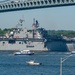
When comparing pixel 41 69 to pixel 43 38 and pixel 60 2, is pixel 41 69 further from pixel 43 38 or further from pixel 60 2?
pixel 43 38

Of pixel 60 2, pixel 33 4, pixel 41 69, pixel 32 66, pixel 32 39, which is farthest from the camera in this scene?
pixel 32 39

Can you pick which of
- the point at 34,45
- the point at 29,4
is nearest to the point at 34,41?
the point at 34,45

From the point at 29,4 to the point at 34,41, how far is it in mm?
28097

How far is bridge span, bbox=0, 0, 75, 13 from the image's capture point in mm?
75938

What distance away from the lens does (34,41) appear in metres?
112

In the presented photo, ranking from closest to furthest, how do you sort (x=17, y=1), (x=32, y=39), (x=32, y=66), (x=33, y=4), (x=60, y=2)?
(x=32, y=66) → (x=60, y=2) → (x=33, y=4) → (x=17, y=1) → (x=32, y=39)

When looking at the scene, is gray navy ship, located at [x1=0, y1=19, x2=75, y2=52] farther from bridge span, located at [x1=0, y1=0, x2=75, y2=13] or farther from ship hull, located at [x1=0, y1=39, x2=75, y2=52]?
bridge span, located at [x1=0, y1=0, x2=75, y2=13]

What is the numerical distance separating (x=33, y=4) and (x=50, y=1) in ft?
14.3

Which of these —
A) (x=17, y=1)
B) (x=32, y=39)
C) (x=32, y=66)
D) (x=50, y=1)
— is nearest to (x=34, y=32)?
(x=32, y=39)

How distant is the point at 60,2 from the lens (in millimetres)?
75938

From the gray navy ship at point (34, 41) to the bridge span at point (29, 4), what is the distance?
68.8 feet

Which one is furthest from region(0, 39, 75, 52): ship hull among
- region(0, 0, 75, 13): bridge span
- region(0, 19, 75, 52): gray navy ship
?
region(0, 0, 75, 13): bridge span

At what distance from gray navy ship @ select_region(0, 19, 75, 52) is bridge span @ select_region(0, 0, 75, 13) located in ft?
68.8

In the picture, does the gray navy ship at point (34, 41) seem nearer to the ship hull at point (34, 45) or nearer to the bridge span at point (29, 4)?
the ship hull at point (34, 45)
